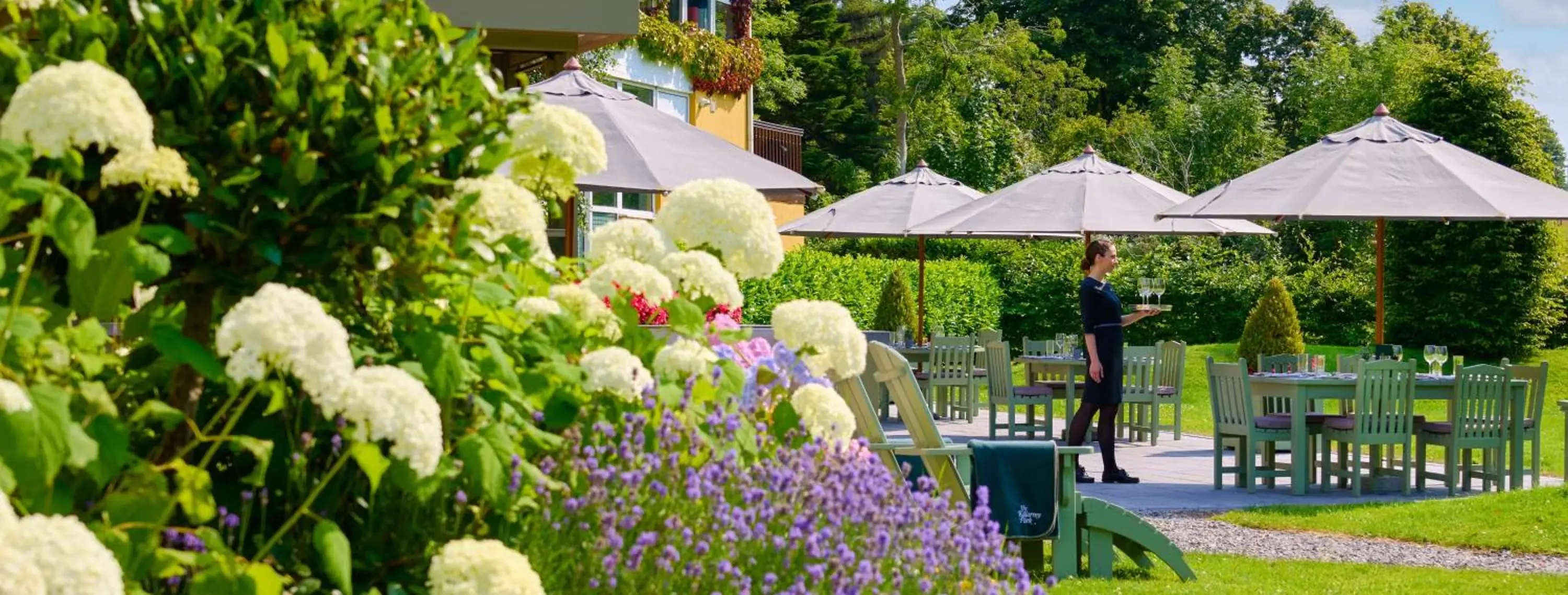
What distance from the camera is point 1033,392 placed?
1422cm

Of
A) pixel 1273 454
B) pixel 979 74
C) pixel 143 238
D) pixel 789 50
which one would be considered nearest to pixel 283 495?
pixel 143 238

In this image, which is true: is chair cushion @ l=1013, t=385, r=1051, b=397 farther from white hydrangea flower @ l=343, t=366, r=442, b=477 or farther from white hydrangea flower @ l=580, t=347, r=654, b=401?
white hydrangea flower @ l=343, t=366, r=442, b=477

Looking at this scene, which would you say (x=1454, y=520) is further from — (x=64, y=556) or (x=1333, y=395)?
(x=64, y=556)

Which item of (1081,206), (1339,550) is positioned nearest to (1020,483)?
(1339,550)

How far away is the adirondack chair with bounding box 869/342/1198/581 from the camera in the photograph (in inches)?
273

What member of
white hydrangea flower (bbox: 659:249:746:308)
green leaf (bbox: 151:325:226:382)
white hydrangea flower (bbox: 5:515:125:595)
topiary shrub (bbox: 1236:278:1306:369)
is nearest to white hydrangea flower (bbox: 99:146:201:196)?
green leaf (bbox: 151:325:226:382)

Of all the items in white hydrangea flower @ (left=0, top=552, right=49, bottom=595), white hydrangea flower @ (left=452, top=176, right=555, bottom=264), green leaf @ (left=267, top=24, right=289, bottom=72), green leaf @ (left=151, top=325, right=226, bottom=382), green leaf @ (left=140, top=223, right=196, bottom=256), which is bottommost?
white hydrangea flower @ (left=0, top=552, right=49, bottom=595)

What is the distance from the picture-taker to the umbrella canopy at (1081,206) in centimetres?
1423

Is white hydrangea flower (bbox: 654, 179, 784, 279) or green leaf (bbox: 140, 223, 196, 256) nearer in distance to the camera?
green leaf (bbox: 140, 223, 196, 256)

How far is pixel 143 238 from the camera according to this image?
2.89 m

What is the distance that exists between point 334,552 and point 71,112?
75 centimetres

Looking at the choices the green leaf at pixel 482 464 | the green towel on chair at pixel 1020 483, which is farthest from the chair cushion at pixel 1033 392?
the green leaf at pixel 482 464

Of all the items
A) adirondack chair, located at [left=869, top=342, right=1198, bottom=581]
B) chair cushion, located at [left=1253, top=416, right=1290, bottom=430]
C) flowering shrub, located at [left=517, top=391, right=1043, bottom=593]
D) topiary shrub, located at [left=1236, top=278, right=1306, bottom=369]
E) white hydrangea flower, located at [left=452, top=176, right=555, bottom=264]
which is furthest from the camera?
topiary shrub, located at [left=1236, top=278, right=1306, bottom=369]

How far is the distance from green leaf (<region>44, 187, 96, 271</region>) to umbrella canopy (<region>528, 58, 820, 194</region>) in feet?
19.9
